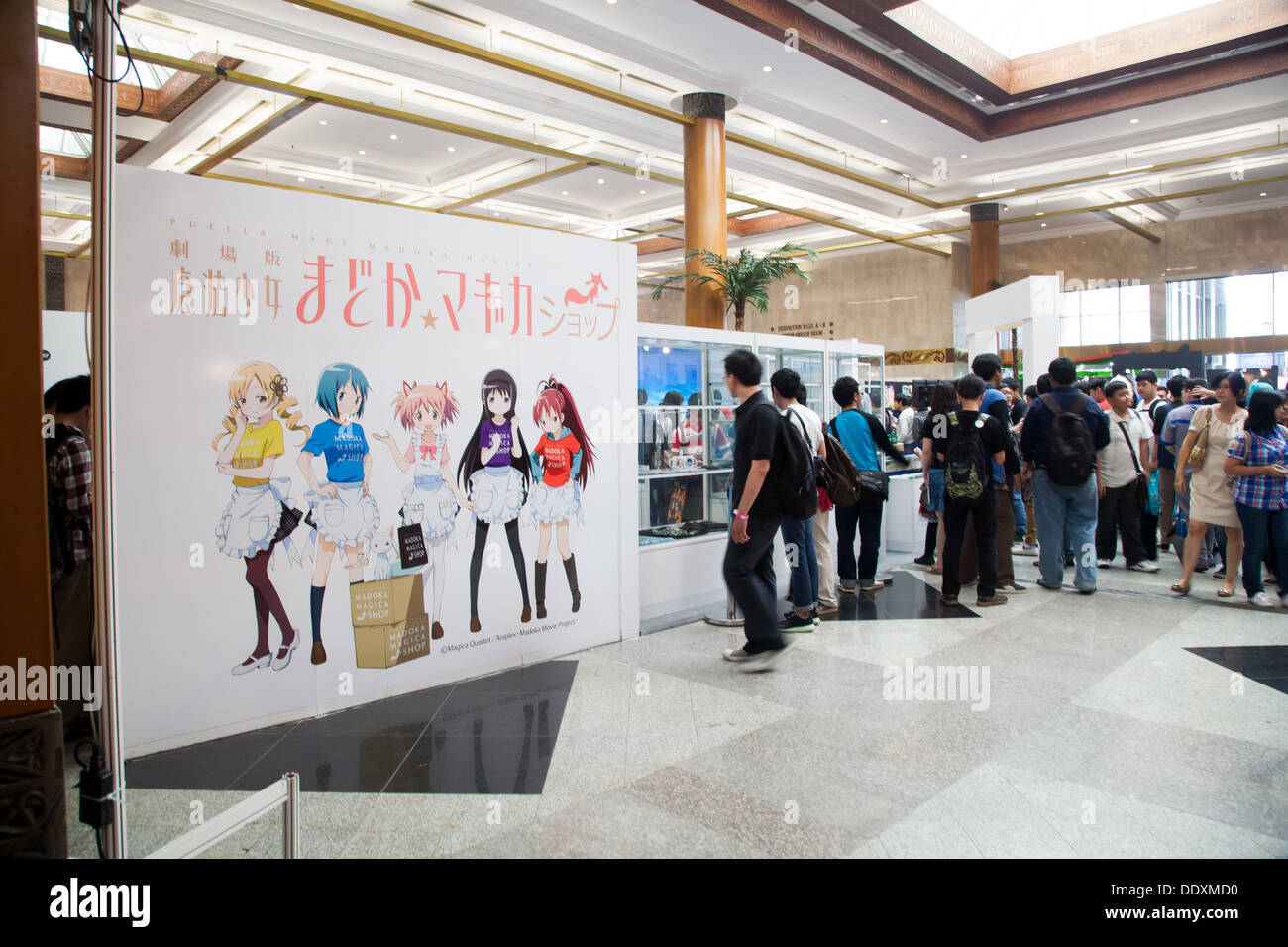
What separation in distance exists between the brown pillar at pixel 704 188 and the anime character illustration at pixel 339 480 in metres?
6.33

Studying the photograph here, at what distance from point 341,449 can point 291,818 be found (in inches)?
73.0

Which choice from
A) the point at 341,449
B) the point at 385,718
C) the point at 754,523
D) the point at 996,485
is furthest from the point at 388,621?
the point at 996,485

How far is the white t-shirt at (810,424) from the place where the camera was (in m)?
4.89

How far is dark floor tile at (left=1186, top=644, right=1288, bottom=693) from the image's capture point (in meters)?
3.92

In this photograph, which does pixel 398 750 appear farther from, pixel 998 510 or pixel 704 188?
pixel 704 188

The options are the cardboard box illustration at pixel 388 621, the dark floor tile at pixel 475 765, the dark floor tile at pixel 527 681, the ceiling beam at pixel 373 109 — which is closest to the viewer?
the dark floor tile at pixel 475 765

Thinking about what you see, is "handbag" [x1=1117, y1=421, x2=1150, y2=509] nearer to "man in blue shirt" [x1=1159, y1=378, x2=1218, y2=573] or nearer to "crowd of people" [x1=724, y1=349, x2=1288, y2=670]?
"crowd of people" [x1=724, y1=349, x2=1288, y2=670]

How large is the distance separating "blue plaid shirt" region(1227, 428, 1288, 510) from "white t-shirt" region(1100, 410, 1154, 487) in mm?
1216

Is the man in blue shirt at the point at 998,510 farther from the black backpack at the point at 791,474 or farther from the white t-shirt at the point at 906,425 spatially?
the black backpack at the point at 791,474

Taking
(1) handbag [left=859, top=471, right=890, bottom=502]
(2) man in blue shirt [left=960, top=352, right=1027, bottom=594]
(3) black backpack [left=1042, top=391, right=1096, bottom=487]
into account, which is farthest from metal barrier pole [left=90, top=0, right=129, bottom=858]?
(3) black backpack [left=1042, top=391, right=1096, bottom=487]

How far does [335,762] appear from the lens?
3.13 meters

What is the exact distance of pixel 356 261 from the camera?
3.68 meters

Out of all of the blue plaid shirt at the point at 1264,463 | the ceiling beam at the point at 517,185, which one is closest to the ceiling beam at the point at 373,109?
the ceiling beam at the point at 517,185

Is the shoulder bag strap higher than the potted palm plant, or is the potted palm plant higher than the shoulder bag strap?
the potted palm plant
